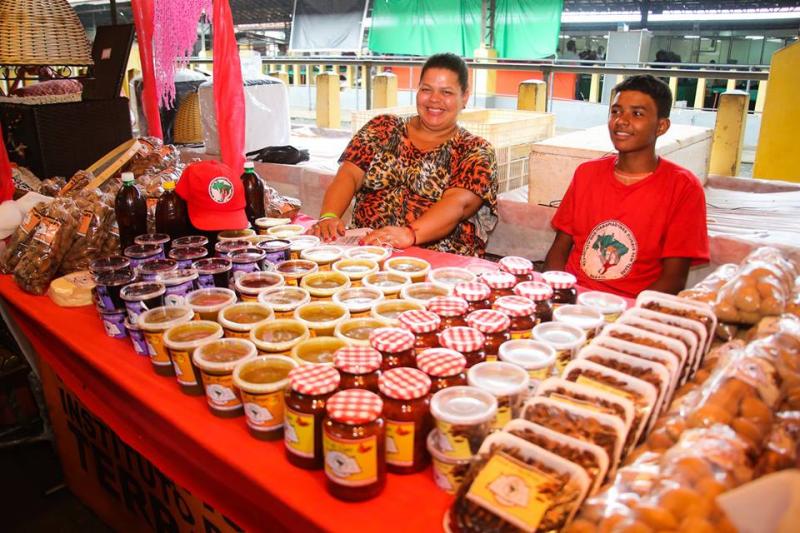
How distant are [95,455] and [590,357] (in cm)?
185

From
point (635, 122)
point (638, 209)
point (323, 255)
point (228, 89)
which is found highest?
point (228, 89)

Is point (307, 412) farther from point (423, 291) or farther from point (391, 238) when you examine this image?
point (391, 238)

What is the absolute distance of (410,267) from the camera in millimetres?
1876

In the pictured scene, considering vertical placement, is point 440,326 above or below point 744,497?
below

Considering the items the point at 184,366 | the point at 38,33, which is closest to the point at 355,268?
the point at 184,366

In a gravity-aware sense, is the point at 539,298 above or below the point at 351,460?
above

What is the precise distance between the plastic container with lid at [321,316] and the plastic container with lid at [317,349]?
0.21ft

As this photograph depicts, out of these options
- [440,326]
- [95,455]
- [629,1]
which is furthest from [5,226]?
[629,1]

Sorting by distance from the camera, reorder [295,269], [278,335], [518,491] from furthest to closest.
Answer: [295,269]
[278,335]
[518,491]

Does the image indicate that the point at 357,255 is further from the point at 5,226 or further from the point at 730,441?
the point at 5,226

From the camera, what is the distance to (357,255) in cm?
199

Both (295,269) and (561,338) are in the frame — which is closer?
(561,338)

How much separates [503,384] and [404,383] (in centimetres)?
21

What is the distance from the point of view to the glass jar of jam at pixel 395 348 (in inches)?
46.1
